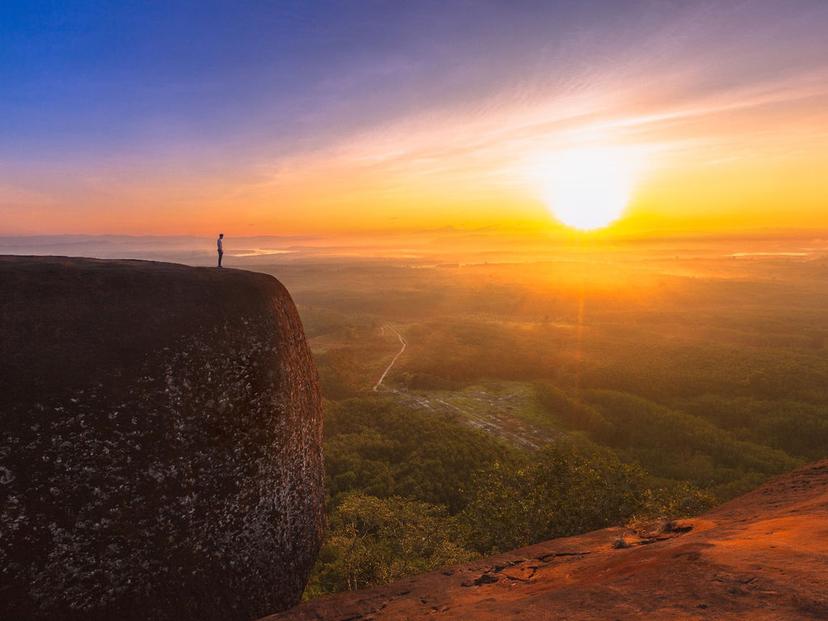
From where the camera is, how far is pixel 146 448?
39.2 ft

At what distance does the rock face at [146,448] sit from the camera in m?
10.6

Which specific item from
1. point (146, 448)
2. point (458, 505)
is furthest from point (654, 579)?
point (458, 505)

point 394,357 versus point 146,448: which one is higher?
point 146,448

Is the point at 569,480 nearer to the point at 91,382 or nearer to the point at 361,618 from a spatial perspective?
the point at 361,618

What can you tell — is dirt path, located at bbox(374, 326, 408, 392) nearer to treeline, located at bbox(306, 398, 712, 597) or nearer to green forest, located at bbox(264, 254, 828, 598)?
green forest, located at bbox(264, 254, 828, 598)

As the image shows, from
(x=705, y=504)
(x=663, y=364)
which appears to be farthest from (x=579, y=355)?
(x=705, y=504)

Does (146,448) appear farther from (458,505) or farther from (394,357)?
(394,357)

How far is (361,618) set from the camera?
12.9 meters

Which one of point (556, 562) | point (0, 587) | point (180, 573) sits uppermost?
point (0, 587)

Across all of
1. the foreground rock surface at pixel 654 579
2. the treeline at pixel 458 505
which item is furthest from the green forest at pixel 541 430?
the foreground rock surface at pixel 654 579

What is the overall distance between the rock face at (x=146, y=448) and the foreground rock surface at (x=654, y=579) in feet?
9.08

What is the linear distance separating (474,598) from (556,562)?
4472 millimetres

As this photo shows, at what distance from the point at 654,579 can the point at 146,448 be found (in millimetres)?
13636

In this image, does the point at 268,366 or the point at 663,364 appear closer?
the point at 268,366
